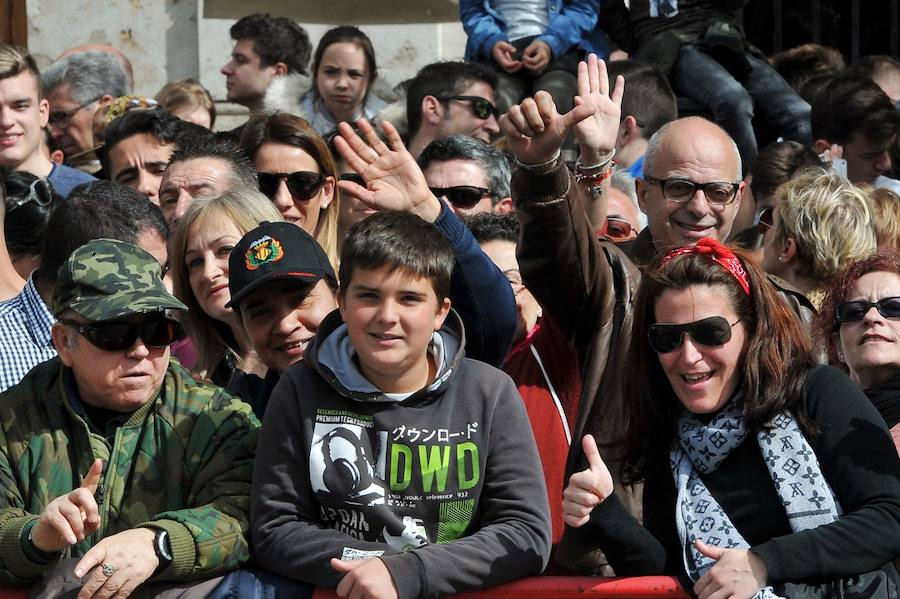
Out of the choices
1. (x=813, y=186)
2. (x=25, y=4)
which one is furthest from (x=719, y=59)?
(x=25, y=4)

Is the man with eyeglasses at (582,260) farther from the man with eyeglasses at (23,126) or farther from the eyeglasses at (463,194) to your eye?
the man with eyeglasses at (23,126)

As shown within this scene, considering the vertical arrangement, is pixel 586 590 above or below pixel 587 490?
below

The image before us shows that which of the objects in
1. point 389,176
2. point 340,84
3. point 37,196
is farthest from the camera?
point 340,84

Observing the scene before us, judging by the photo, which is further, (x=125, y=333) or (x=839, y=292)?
(x=839, y=292)

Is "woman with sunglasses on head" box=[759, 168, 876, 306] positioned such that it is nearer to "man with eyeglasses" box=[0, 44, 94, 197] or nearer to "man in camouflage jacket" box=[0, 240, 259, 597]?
"man in camouflage jacket" box=[0, 240, 259, 597]

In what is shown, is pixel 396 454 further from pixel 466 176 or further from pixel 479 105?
pixel 479 105

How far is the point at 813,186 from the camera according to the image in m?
5.22

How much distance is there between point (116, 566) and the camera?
11.0 ft

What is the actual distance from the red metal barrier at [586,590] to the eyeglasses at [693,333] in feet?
1.96

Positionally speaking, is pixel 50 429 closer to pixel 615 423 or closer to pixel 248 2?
pixel 615 423

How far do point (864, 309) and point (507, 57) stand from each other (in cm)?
412

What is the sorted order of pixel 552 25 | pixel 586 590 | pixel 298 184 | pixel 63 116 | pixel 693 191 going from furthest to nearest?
pixel 552 25 → pixel 63 116 → pixel 298 184 → pixel 693 191 → pixel 586 590

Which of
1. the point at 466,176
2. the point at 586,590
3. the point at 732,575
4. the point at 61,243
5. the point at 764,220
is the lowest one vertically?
the point at 586,590

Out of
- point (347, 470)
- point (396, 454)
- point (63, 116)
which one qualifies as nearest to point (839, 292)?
point (396, 454)
